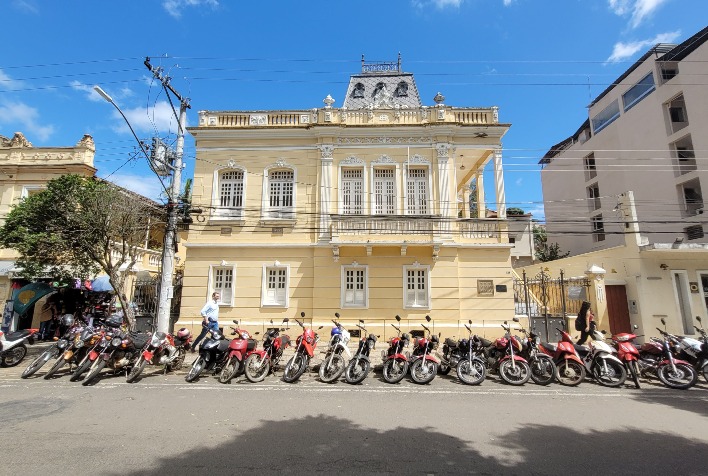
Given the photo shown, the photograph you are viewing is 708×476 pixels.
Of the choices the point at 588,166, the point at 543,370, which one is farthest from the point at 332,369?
the point at 588,166

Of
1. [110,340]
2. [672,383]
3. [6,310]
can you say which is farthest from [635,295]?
[6,310]

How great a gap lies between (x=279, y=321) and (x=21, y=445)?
32.0 ft

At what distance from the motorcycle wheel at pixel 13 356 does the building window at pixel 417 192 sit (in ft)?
44.2

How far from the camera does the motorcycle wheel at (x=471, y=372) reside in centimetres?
762

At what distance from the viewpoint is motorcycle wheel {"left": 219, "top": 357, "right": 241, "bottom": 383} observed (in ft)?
25.5

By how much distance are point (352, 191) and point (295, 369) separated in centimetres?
877

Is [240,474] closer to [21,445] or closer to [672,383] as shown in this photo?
[21,445]

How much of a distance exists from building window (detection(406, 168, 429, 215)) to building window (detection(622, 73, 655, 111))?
22902 mm

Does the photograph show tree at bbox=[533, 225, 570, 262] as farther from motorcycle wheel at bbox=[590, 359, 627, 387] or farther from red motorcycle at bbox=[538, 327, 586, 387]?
red motorcycle at bbox=[538, 327, 586, 387]

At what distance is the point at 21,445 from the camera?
438 cm

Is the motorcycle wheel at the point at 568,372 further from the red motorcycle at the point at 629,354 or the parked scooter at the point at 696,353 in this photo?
the parked scooter at the point at 696,353

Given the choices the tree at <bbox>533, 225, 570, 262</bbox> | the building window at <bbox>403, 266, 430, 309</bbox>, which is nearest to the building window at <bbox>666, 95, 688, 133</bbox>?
the tree at <bbox>533, 225, 570, 262</bbox>

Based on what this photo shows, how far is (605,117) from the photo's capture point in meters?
31.0

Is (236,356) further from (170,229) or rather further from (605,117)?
(605,117)
